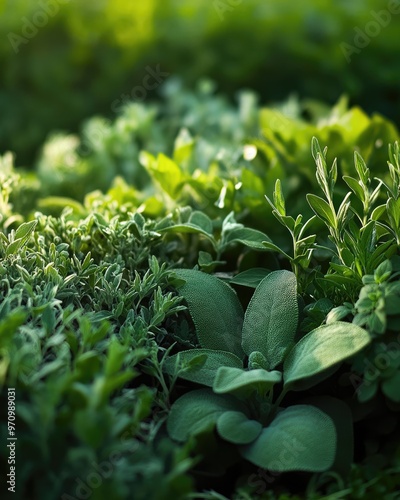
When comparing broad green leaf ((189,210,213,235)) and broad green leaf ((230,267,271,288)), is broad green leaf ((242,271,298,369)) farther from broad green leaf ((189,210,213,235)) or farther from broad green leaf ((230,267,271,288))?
broad green leaf ((189,210,213,235))

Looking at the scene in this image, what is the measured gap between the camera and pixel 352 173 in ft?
5.62

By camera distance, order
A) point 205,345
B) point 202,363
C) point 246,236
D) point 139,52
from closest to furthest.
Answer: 1. point 202,363
2. point 205,345
3. point 246,236
4. point 139,52

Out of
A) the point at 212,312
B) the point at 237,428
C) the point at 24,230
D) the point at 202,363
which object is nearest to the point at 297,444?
the point at 237,428

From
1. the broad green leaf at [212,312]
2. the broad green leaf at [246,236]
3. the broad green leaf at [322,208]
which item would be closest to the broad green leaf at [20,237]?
the broad green leaf at [212,312]

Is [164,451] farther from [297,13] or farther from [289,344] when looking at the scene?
[297,13]

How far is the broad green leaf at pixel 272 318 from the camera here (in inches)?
49.1

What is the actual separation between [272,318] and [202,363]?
7.0 inches

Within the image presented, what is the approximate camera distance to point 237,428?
3.56ft

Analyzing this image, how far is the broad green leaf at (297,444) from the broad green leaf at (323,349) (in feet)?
0.22

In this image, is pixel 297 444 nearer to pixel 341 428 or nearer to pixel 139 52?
pixel 341 428

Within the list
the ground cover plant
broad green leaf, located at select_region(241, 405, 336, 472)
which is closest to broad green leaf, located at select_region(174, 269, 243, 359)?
the ground cover plant

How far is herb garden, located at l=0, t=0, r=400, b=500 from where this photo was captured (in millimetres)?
948

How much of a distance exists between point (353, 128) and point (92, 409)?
4.31 feet

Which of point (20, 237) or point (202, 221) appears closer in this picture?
point (20, 237)
